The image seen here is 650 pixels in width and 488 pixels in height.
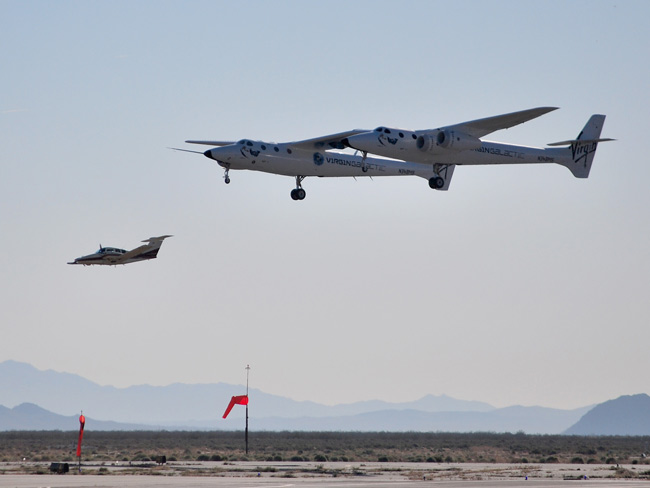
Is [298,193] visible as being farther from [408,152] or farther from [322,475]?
[322,475]

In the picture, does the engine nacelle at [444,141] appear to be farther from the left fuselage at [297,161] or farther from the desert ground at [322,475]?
the desert ground at [322,475]

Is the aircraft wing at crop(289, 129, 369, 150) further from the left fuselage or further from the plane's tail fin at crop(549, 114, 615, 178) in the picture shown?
the plane's tail fin at crop(549, 114, 615, 178)

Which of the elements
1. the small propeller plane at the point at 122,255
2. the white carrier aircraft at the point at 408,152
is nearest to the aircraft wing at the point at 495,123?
the white carrier aircraft at the point at 408,152

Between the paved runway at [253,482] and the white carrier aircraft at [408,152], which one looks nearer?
the paved runway at [253,482]

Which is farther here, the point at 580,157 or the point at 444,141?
the point at 580,157

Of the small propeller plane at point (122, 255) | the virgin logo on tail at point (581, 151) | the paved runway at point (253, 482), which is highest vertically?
the virgin logo on tail at point (581, 151)

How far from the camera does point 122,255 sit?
7662 centimetres

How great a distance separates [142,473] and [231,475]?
459 cm

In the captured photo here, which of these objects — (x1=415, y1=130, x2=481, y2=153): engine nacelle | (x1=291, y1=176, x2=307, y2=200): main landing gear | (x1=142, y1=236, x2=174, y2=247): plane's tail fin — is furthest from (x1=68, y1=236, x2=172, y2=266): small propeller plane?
(x1=415, y1=130, x2=481, y2=153): engine nacelle

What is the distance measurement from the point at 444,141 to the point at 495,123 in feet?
10.9

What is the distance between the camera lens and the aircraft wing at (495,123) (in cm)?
5950

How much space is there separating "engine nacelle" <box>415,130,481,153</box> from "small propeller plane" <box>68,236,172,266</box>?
25446mm

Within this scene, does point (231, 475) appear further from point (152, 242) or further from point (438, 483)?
point (152, 242)

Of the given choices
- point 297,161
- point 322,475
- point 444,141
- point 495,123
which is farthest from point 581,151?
point 322,475
